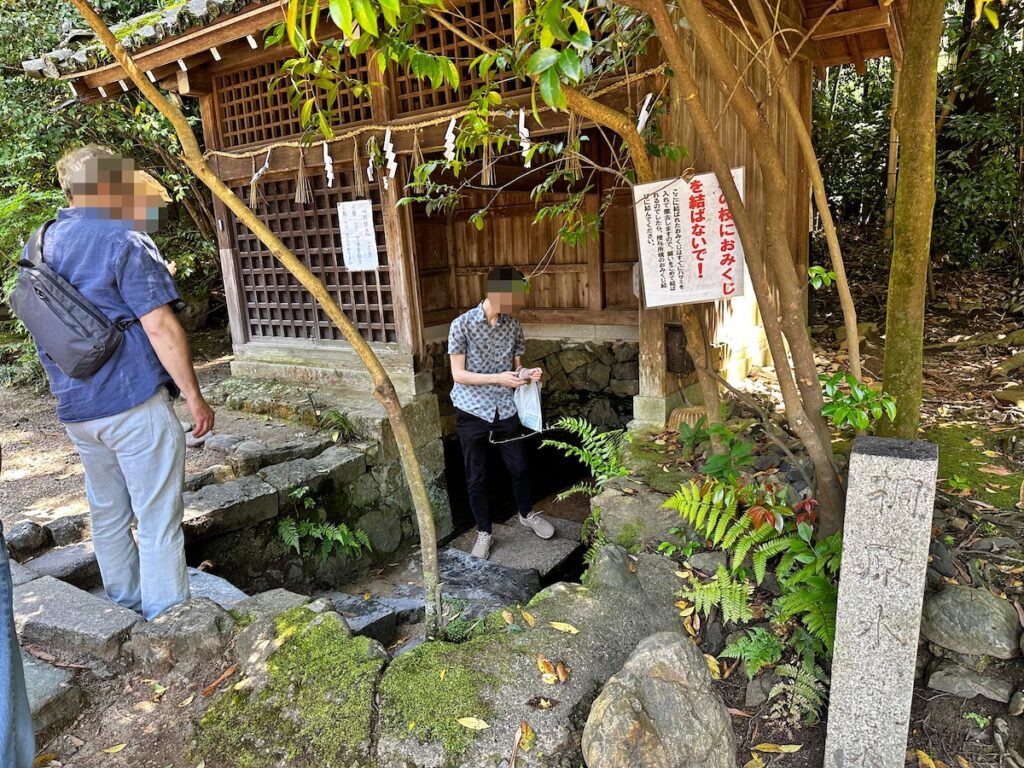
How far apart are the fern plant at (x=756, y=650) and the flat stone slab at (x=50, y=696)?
3071 mm

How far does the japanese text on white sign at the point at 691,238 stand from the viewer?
4992 mm

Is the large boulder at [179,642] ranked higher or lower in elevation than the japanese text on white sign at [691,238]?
lower

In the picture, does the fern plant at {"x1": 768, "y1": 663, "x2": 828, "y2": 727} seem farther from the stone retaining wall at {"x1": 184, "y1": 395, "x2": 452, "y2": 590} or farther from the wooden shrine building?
the stone retaining wall at {"x1": 184, "y1": 395, "x2": 452, "y2": 590}

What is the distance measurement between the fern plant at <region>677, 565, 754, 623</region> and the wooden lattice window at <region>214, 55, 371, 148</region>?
5.92 m

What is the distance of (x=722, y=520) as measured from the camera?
3623mm

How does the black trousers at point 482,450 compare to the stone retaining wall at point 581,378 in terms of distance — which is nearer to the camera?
the black trousers at point 482,450

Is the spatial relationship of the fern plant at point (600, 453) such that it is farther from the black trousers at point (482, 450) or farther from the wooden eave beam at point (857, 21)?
the wooden eave beam at point (857, 21)

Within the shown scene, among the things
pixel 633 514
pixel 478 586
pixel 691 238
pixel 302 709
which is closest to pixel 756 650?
pixel 633 514

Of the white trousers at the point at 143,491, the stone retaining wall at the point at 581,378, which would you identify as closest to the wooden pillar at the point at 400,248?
the stone retaining wall at the point at 581,378

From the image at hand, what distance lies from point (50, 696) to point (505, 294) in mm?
3508

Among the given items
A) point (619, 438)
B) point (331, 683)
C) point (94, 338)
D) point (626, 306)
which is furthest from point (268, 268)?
point (331, 683)

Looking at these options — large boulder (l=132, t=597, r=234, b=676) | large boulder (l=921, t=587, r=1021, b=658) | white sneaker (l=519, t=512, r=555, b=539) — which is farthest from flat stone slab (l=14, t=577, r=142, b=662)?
large boulder (l=921, t=587, r=1021, b=658)

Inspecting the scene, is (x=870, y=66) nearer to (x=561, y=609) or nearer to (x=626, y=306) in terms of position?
(x=626, y=306)

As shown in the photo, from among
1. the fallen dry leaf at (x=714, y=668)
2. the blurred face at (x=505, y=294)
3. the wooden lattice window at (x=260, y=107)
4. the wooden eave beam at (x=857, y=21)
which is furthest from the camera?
the wooden lattice window at (x=260, y=107)
